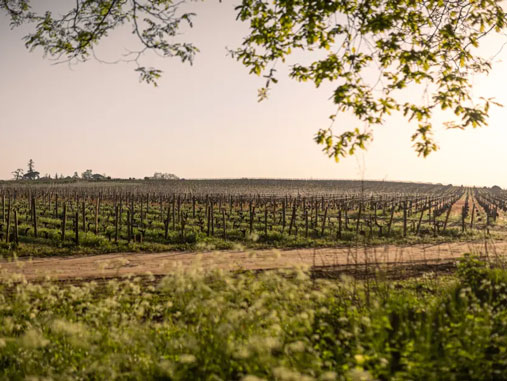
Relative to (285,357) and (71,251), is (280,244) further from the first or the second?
(285,357)

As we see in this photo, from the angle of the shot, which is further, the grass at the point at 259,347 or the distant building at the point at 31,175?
the distant building at the point at 31,175

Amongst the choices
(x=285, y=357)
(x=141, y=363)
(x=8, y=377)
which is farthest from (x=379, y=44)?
(x=8, y=377)

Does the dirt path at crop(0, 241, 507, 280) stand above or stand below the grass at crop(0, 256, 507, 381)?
below

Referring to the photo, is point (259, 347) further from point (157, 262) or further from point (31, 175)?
point (31, 175)

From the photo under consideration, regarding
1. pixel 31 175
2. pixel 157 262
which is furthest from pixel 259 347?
pixel 31 175

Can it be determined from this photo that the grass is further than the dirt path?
No

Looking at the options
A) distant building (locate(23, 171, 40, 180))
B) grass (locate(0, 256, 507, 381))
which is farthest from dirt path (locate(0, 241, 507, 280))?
distant building (locate(23, 171, 40, 180))

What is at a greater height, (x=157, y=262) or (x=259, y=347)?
(x=259, y=347)

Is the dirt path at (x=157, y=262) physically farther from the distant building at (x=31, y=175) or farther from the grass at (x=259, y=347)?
the distant building at (x=31, y=175)

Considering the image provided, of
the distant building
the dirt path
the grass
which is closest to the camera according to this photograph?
the grass

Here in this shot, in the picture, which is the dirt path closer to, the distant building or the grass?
the grass

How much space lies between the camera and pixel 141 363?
15.5ft

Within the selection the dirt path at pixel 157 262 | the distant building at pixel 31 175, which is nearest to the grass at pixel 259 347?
the dirt path at pixel 157 262

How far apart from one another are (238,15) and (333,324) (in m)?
6.18
